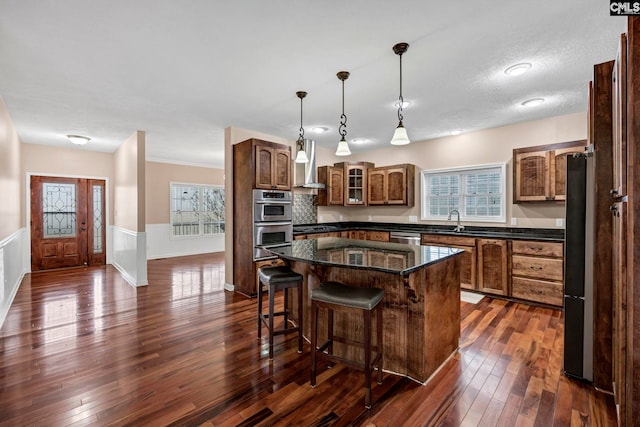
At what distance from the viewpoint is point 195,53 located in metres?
2.48

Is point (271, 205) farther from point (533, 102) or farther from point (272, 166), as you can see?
point (533, 102)

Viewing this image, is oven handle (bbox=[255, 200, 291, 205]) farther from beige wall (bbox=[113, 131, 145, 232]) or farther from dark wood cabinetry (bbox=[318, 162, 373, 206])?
beige wall (bbox=[113, 131, 145, 232])

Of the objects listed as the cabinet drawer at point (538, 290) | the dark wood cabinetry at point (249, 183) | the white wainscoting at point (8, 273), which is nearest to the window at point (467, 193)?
the cabinet drawer at point (538, 290)

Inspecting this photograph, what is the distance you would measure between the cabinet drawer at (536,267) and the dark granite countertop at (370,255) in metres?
2.07

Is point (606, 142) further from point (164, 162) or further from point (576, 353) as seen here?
point (164, 162)

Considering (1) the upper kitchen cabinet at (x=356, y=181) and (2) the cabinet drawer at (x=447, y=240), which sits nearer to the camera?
(2) the cabinet drawer at (x=447, y=240)

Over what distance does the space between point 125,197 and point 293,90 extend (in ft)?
14.1

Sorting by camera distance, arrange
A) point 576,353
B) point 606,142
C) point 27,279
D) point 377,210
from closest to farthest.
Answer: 1. point 606,142
2. point 576,353
3. point 27,279
4. point 377,210

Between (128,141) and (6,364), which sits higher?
(128,141)

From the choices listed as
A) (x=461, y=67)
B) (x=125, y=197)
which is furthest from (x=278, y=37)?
(x=125, y=197)

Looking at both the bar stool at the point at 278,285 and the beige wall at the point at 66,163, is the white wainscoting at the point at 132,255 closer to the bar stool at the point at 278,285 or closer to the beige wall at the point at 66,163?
the beige wall at the point at 66,163

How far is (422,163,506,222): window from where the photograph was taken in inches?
186

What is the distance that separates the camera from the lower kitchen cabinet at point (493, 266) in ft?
13.4

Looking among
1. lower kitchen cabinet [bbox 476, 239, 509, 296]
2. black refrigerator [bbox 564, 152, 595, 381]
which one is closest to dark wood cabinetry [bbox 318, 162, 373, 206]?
Answer: lower kitchen cabinet [bbox 476, 239, 509, 296]
